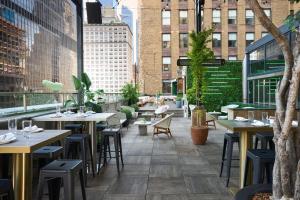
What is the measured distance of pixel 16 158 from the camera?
3.11 m

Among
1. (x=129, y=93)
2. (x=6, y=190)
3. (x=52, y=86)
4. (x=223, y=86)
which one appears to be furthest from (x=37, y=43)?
(x=223, y=86)

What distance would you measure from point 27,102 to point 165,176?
2.76m

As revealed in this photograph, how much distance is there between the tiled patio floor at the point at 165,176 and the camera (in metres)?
4.60

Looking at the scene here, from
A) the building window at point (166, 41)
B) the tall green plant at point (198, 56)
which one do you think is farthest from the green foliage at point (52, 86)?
the building window at point (166, 41)

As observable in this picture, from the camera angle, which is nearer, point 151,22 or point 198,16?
point 198,16

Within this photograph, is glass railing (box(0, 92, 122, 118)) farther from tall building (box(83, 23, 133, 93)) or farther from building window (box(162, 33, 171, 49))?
building window (box(162, 33, 171, 49))

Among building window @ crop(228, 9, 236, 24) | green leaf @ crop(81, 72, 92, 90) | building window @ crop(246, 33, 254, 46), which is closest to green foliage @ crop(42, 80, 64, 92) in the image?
green leaf @ crop(81, 72, 92, 90)

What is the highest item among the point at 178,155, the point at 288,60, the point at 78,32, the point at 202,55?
the point at 78,32

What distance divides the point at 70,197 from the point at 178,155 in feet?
14.8

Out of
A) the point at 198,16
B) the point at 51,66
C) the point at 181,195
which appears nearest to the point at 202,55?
the point at 198,16

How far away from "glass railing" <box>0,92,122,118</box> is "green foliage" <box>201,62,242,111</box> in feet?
35.3

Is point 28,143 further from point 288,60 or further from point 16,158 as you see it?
point 288,60

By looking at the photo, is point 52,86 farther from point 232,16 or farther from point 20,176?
point 232,16

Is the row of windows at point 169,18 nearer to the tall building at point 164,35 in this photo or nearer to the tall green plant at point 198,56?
the tall building at point 164,35
